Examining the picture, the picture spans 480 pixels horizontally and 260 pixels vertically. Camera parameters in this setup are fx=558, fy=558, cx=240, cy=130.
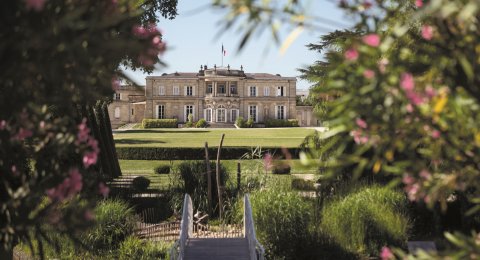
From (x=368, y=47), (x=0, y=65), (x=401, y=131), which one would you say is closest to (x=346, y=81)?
(x=368, y=47)

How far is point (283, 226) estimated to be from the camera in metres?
8.78

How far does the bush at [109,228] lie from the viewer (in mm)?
8547

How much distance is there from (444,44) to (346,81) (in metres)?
0.40

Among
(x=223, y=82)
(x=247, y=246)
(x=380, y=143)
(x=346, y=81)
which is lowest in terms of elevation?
(x=247, y=246)

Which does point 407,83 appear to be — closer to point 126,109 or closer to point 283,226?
point 283,226

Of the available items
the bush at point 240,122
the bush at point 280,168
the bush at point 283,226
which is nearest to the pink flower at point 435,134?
the bush at point 280,168

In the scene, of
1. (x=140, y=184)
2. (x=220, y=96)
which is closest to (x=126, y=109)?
(x=220, y=96)

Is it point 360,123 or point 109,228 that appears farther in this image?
point 109,228

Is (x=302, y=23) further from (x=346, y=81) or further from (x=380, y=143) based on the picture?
(x=380, y=143)

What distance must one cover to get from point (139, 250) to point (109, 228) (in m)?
0.77

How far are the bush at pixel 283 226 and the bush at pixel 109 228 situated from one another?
6.98ft

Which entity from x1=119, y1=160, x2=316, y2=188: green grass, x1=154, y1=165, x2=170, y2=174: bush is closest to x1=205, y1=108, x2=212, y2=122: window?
x1=119, y1=160, x2=316, y2=188: green grass

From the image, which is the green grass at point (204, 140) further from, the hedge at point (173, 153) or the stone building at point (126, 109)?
the stone building at point (126, 109)

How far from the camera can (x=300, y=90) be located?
99.6 m
